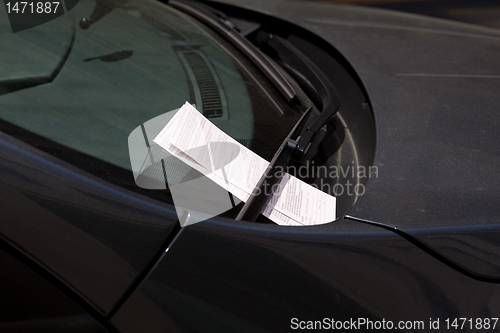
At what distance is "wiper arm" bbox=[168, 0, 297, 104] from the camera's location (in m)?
1.29

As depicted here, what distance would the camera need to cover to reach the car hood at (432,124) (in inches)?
34.2

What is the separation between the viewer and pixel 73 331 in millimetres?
750

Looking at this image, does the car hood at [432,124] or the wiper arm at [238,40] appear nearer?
the car hood at [432,124]

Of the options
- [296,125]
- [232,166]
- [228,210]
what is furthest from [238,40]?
[228,210]

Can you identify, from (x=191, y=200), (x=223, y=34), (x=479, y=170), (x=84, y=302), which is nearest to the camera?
(x=84, y=302)

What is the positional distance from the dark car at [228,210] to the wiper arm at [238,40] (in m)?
0.02

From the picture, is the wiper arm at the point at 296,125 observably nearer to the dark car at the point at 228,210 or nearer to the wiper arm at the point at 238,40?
the dark car at the point at 228,210

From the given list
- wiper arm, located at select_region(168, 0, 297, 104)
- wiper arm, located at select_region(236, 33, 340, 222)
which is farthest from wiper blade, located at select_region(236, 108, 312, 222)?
wiper arm, located at select_region(168, 0, 297, 104)

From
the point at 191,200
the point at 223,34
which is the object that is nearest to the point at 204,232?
the point at 191,200


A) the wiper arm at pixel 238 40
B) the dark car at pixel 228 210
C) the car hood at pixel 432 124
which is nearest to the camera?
the dark car at pixel 228 210

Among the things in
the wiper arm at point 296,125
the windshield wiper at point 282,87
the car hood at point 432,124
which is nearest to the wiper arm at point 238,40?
the windshield wiper at point 282,87

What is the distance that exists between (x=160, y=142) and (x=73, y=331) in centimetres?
41

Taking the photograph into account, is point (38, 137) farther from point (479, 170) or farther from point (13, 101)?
point (479, 170)

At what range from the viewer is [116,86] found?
104 centimetres
